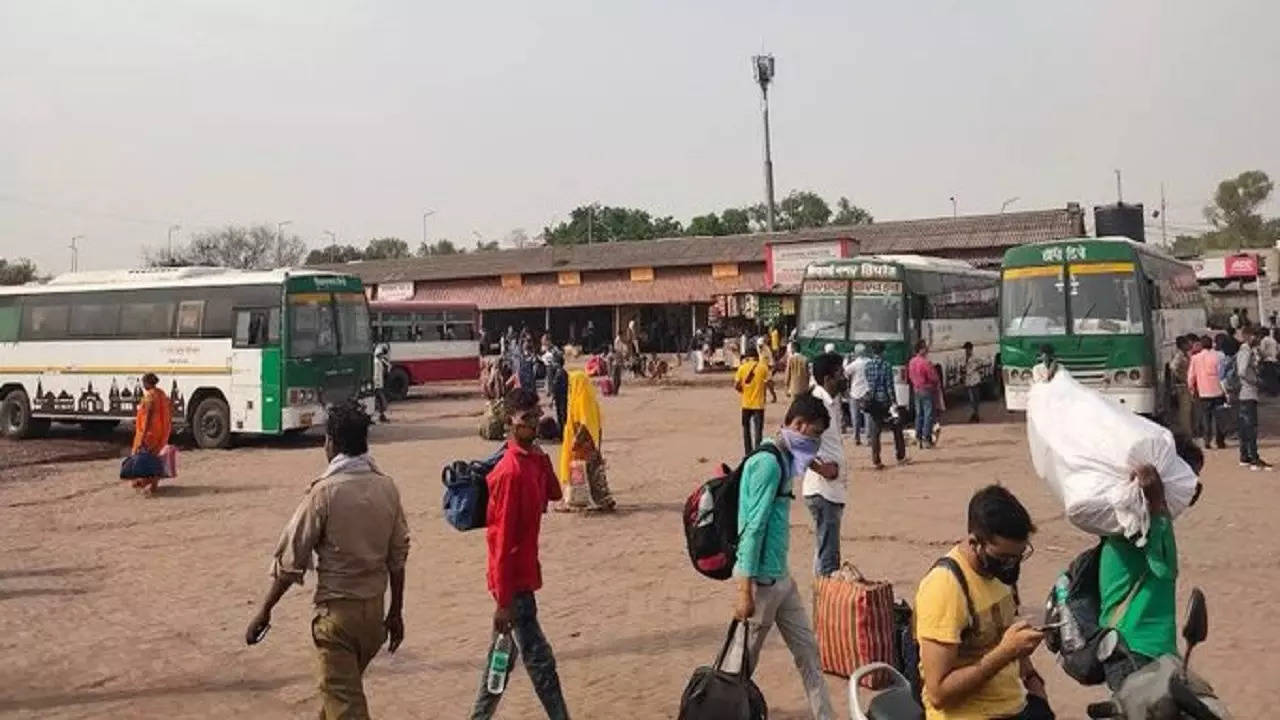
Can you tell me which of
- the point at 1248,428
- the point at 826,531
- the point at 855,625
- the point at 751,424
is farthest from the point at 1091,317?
the point at 855,625

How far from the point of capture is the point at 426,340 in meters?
31.2

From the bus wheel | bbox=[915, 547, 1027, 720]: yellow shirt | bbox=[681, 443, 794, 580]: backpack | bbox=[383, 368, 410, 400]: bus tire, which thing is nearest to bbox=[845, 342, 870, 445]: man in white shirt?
bbox=[681, 443, 794, 580]: backpack

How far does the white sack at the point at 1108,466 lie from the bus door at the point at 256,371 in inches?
623

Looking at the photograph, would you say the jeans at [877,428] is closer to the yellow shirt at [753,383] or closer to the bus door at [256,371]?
the yellow shirt at [753,383]

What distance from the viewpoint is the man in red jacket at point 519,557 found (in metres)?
4.82

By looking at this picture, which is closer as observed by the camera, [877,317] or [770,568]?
[770,568]

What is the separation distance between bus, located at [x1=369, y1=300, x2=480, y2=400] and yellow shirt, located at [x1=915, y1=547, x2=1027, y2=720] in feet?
86.5

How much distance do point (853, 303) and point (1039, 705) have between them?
17.4 metres

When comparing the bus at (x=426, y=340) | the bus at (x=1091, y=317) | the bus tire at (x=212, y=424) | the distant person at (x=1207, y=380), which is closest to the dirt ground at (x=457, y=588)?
the distant person at (x=1207, y=380)

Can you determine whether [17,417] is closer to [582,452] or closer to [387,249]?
[582,452]

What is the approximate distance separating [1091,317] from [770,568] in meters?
13.7

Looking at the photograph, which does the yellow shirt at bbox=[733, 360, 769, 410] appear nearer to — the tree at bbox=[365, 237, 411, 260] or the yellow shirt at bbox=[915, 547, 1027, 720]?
the yellow shirt at bbox=[915, 547, 1027, 720]

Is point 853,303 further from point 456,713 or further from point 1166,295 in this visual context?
point 456,713

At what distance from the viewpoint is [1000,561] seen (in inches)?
128
